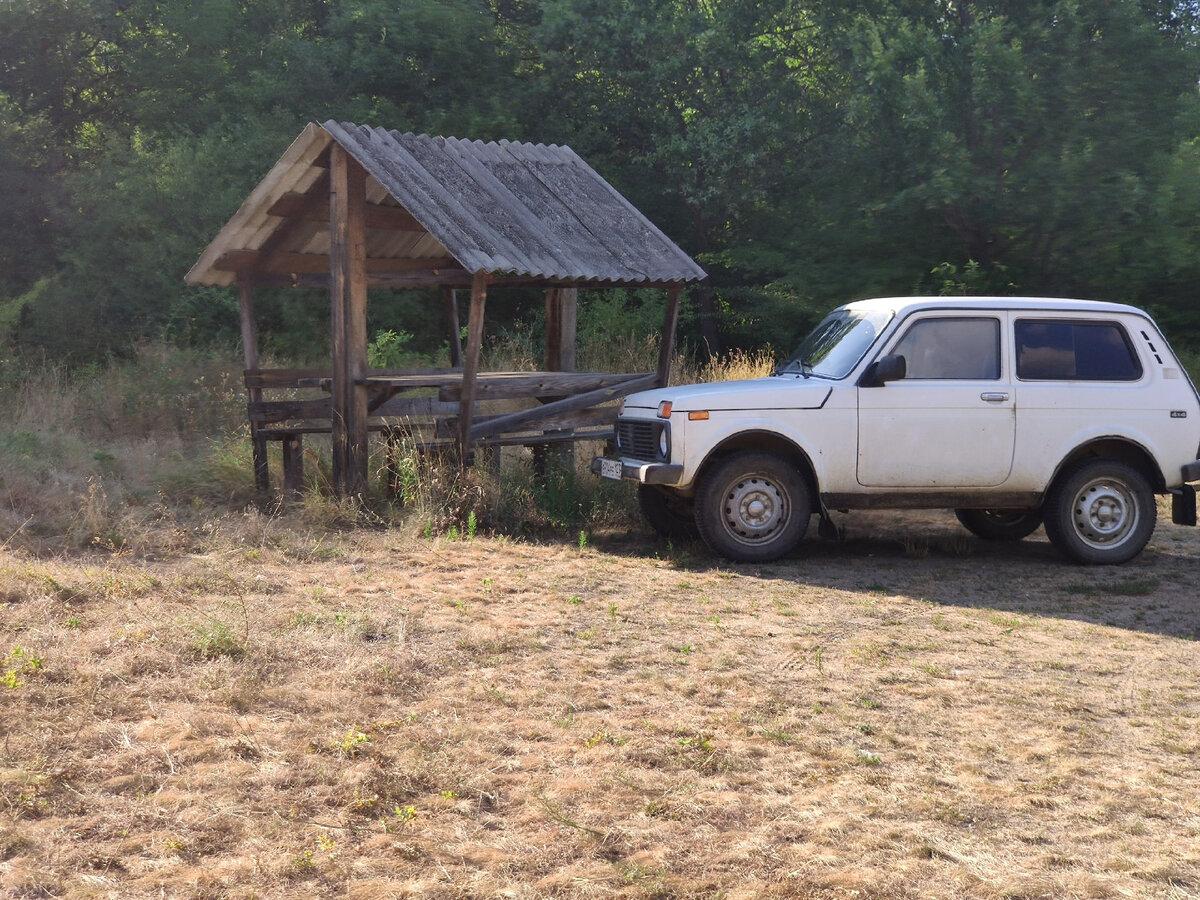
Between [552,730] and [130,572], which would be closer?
[552,730]

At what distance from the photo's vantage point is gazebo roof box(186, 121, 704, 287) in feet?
37.2

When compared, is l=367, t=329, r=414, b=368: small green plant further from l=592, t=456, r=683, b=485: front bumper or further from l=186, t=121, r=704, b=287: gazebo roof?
l=592, t=456, r=683, b=485: front bumper

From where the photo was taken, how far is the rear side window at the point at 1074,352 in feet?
33.5

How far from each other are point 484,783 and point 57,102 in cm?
2746

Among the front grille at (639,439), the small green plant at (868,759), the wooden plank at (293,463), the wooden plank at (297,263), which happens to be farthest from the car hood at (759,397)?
the small green plant at (868,759)

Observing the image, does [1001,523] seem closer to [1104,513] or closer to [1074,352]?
[1104,513]

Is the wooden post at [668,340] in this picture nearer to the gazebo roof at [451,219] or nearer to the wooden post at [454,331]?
the gazebo roof at [451,219]

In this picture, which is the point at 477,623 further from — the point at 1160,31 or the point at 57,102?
the point at 57,102

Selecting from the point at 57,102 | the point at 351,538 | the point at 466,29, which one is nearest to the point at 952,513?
the point at 351,538

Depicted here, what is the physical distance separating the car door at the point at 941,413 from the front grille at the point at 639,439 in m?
1.65

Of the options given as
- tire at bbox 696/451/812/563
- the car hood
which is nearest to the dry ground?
tire at bbox 696/451/812/563

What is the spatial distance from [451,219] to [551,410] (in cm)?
215

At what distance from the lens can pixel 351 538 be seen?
10602 millimetres

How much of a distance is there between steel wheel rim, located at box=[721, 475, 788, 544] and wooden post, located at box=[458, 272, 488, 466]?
2.72m
